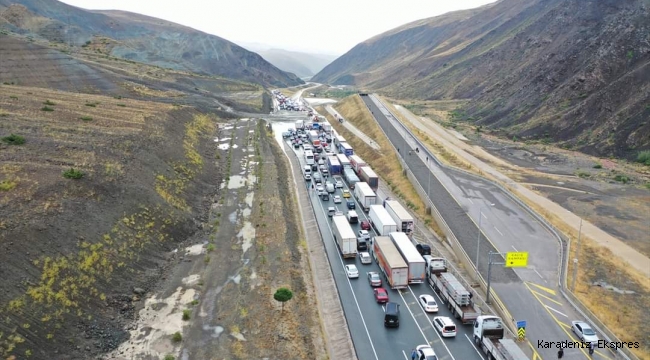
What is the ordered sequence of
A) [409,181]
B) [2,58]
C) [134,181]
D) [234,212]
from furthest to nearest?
[2,58], [409,181], [234,212], [134,181]

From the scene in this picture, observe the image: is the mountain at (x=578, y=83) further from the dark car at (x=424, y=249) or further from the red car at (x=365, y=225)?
the dark car at (x=424, y=249)

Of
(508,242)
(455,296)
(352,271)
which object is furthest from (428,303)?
(508,242)

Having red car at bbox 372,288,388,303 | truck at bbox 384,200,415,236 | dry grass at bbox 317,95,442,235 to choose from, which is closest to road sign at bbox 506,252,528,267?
red car at bbox 372,288,388,303

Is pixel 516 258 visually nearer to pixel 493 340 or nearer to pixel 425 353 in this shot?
pixel 493 340

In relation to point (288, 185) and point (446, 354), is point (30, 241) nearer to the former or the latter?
point (446, 354)

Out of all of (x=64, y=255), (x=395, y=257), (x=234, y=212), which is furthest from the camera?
(x=234, y=212)

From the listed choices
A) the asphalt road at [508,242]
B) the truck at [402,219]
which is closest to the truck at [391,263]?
the truck at [402,219]

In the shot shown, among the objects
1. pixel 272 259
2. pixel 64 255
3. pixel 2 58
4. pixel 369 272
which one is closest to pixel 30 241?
pixel 64 255

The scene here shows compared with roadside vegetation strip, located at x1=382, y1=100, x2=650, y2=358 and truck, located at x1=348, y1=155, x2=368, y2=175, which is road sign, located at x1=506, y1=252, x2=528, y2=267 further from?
truck, located at x1=348, y1=155, x2=368, y2=175
